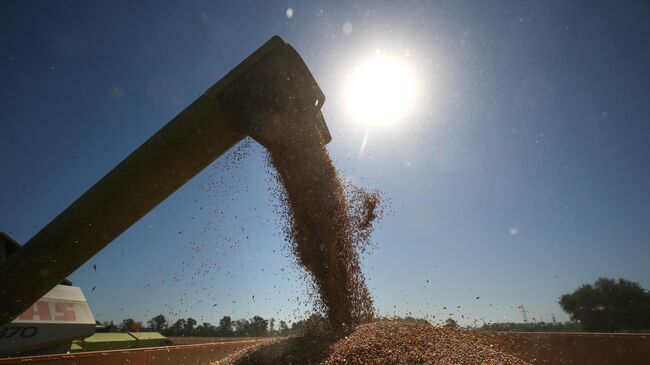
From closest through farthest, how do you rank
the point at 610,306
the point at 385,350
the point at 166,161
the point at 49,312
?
1. the point at 385,350
2. the point at 166,161
3. the point at 49,312
4. the point at 610,306

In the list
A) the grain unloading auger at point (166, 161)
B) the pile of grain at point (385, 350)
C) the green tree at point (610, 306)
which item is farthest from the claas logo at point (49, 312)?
the green tree at point (610, 306)

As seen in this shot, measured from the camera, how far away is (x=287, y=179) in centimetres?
368

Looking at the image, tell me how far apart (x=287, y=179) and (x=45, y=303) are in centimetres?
337

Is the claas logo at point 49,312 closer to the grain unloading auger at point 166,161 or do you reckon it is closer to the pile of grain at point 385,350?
the grain unloading auger at point 166,161

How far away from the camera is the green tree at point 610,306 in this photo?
37.1m

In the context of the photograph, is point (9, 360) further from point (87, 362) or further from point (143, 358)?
point (143, 358)

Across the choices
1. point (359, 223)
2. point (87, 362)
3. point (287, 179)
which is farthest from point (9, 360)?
point (359, 223)

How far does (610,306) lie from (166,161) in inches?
2199

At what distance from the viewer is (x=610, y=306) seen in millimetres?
40875

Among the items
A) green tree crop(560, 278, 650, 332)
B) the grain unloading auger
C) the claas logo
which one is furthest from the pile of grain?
green tree crop(560, 278, 650, 332)

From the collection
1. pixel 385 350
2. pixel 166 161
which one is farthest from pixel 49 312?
pixel 385 350

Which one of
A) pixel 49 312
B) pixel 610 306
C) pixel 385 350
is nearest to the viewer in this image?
pixel 385 350

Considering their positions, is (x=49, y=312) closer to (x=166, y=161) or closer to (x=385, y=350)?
(x=166, y=161)

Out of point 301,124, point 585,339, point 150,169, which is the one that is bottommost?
point 585,339
